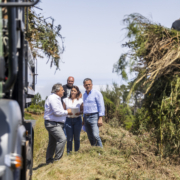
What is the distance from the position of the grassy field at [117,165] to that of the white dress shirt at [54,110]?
865mm

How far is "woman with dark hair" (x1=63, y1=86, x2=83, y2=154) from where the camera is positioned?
6.25 meters

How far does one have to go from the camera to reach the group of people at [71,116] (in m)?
5.50

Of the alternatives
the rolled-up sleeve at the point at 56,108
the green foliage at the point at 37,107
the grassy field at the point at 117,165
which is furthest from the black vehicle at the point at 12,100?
the green foliage at the point at 37,107

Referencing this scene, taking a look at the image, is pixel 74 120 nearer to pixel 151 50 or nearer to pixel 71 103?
pixel 71 103

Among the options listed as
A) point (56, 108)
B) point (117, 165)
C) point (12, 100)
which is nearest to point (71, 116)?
point (56, 108)

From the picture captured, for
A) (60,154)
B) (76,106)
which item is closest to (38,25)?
(76,106)

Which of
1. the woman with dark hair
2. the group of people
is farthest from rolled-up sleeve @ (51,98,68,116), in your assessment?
the woman with dark hair

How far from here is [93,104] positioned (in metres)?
6.13

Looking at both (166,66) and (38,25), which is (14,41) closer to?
(166,66)

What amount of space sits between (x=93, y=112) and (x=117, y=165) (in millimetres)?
1550

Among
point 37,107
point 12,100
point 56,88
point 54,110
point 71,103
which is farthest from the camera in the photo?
point 37,107

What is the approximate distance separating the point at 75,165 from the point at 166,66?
2.58 m

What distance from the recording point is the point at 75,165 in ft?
16.3

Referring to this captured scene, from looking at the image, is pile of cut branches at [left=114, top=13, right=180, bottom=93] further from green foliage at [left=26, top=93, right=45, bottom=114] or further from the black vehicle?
green foliage at [left=26, top=93, right=45, bottom=114]
